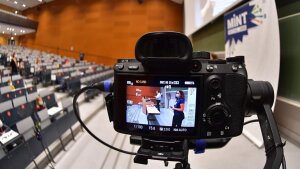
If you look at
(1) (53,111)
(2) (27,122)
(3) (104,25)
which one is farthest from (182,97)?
(3) (104,25)

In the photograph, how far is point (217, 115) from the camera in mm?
637

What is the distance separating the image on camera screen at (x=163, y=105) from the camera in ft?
2.12

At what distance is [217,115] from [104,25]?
43.1 ft

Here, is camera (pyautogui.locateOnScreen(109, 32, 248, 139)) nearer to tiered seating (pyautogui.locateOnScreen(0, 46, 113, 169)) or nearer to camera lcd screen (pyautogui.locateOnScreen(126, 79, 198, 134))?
camera lcd screen (pyautogui.locateOnScreen(126, 79, 198, 134))

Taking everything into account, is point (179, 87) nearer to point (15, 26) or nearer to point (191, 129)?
point (191, 129)

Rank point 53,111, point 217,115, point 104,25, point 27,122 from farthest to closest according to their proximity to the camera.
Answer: point 104,25 → point 53,111 → point 27,122 → point 217,115

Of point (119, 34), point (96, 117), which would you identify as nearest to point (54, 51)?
point (119, 34)

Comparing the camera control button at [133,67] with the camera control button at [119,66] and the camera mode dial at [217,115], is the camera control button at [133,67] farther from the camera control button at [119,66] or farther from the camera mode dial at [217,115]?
the camera mode dial at [217,115]

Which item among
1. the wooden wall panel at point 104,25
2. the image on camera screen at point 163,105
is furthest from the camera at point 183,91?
the wooden wall panel at point 104,25

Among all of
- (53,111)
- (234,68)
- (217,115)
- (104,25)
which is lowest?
(53,111)

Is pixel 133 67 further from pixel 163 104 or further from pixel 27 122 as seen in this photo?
pixel 27 122

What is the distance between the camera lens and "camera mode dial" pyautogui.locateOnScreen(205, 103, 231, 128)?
24.9 inches

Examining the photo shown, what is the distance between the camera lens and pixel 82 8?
43.4 ft

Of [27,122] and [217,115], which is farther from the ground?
[217,115]
